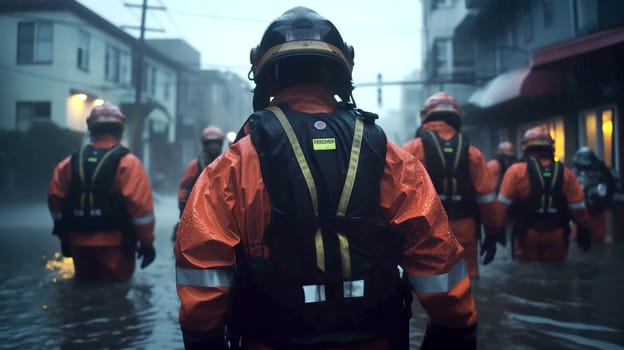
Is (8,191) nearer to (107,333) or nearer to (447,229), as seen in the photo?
Result: (107,333)

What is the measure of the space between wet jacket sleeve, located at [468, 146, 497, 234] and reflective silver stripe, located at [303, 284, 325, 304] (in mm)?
3658

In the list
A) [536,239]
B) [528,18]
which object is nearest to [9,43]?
[528,18]

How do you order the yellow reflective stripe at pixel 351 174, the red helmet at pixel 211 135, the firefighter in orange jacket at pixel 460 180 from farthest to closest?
the red helmet at pixel 211 135, the firefighter in orange jacket at pixel 460 180, the yellow reflective stripe at pixel 351 174

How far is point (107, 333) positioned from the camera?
4504 mm

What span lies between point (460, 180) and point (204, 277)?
384 cm

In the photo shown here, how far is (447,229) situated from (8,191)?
72.6 ft

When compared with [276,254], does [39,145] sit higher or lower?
higher

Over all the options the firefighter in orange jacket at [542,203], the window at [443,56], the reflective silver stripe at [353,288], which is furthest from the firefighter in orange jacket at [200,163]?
the window at [443,56]

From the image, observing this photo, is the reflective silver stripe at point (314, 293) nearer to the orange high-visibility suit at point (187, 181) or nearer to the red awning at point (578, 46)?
the orange high-visibility suit at point (187, 181)

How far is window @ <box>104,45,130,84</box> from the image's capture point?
2619 centimetres

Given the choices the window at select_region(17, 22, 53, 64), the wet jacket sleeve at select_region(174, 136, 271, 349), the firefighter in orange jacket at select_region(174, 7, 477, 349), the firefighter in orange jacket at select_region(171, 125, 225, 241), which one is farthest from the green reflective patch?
the window at select_region(17, 22, 53, 64)

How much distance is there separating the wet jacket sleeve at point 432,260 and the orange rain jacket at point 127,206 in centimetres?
406

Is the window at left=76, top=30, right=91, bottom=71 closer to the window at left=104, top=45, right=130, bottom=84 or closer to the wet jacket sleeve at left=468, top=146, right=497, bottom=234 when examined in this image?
the window at left=104, top=45, right=130, bottom=84

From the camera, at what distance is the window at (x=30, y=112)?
22.1m
